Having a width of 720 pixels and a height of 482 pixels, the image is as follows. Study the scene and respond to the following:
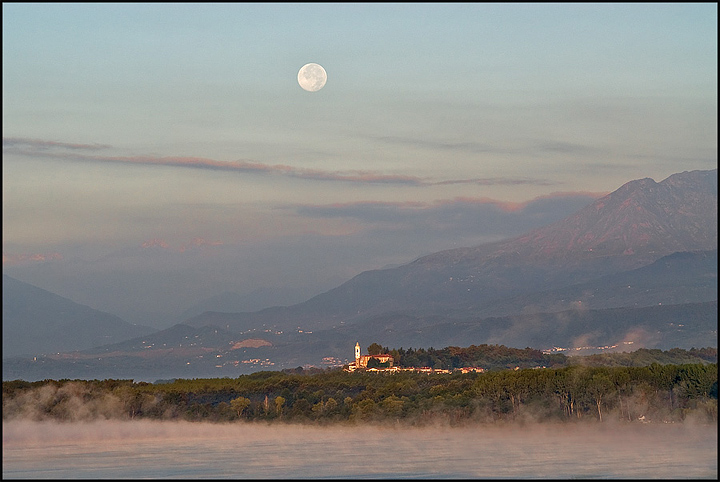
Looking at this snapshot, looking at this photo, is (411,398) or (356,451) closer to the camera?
(356,451)

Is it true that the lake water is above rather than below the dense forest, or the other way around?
below

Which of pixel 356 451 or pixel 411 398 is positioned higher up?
pixel 411 398

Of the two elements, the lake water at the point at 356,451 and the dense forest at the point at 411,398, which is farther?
the dense forest at the point at 411,398

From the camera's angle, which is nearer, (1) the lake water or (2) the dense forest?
(1) the lake water

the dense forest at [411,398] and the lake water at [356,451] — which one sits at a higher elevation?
the dense forest at [411,398]
